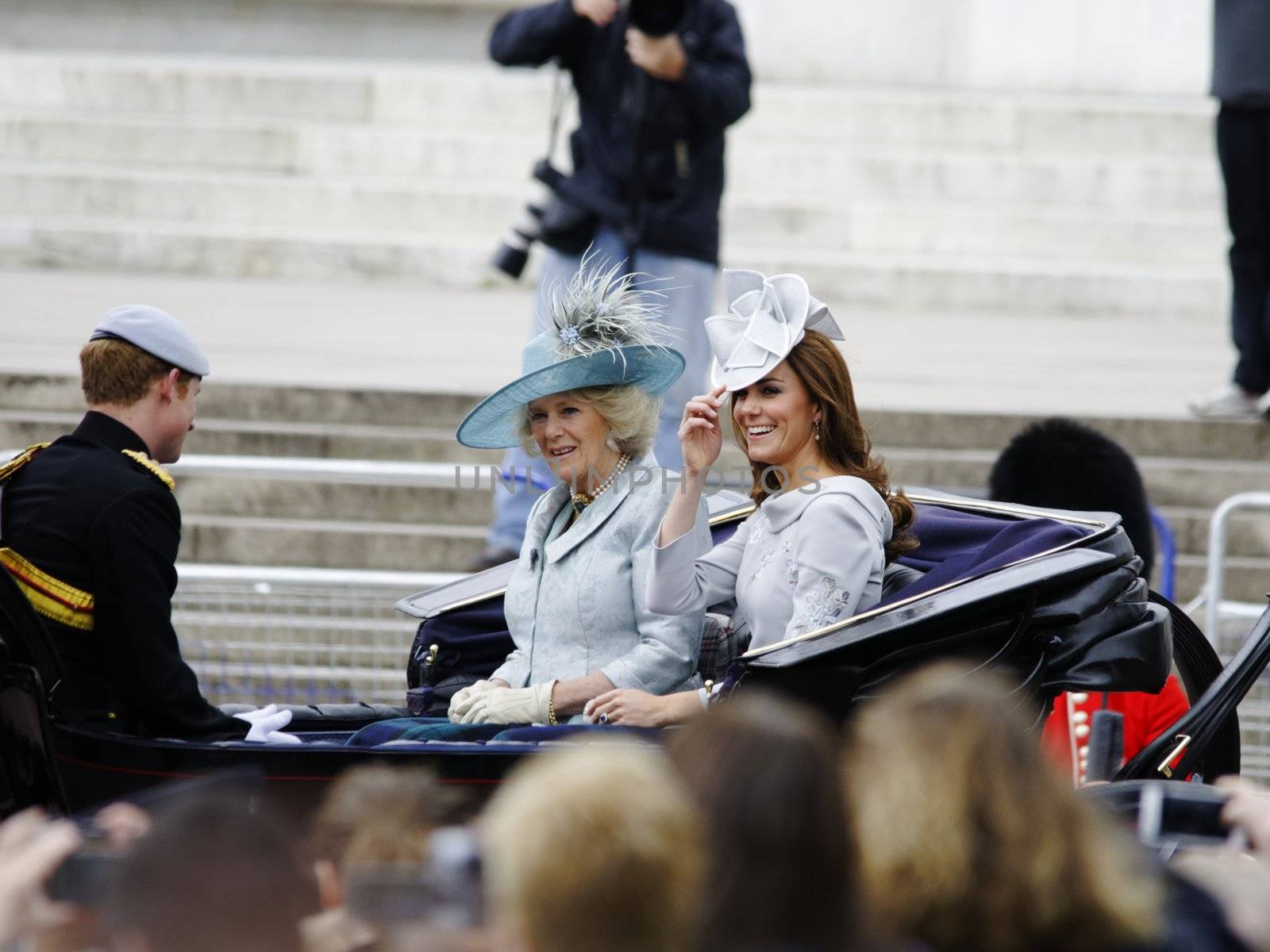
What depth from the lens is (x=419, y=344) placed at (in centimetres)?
841

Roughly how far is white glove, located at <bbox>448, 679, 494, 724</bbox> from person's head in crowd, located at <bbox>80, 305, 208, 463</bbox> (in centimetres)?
81

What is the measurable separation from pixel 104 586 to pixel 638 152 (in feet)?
9.60

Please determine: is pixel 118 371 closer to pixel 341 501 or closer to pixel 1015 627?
pixel 1015 627

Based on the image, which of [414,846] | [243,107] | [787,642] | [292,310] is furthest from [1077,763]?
[243,107]

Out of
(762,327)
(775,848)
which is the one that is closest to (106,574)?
(762,327)

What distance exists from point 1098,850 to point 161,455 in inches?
89.0

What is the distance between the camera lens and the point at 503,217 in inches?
458

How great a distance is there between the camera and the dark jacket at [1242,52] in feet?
19.8

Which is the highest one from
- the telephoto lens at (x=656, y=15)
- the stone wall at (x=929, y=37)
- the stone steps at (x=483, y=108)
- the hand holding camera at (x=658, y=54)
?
the stone wall at (x=929, y=37)

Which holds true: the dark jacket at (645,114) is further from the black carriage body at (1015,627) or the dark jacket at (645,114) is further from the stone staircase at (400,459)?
the black carriage body at (1015,627)

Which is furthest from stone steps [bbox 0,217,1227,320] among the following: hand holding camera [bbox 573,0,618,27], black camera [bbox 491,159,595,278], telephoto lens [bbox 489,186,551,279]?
hand holding camera [bbox 573,0,618,27]

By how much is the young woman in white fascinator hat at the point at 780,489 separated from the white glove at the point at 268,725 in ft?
2.06

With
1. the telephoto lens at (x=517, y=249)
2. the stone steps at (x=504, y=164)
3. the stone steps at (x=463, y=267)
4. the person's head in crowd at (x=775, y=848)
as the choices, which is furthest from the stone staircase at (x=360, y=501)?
the stone steps at (x=504, y=164)

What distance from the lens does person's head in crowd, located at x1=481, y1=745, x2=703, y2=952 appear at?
154 cm
